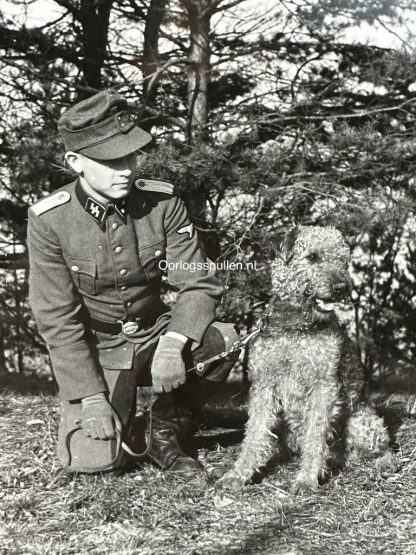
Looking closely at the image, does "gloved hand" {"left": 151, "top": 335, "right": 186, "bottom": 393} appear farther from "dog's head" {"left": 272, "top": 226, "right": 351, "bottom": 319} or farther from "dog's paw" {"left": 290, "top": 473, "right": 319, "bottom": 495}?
"dog's paw" {"left": 290, "top": 473, "right": 319, "bottom": 495}

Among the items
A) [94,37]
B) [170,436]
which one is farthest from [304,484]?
[94,37]


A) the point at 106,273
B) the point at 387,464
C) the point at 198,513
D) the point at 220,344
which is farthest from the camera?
the point at 387,464

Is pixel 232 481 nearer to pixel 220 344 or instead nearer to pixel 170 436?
pixel 170 436

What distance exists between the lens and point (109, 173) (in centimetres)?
315

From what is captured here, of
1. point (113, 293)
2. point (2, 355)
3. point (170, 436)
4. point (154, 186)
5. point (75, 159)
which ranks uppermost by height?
point (75, 159)

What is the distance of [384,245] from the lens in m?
7.09

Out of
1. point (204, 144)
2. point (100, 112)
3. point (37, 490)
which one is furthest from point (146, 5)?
point (37, 490)

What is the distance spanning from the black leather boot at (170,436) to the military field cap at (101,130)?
137 centimetres

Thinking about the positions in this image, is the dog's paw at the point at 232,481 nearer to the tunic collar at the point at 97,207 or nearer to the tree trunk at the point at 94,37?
the tunic collar at the point at 97,207

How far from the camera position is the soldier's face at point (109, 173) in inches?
124

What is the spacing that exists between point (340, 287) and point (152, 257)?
A: 983 millimetres

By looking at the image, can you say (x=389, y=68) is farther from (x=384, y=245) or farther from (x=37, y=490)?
(x=37, y=490)

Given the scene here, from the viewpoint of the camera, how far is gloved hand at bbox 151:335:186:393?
3256mm

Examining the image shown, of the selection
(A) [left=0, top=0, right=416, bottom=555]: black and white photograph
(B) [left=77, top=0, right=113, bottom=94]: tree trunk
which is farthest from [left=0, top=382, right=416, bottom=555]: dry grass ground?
(B) [left=77, top=0, right=113, bottom=94]: tree trunk
